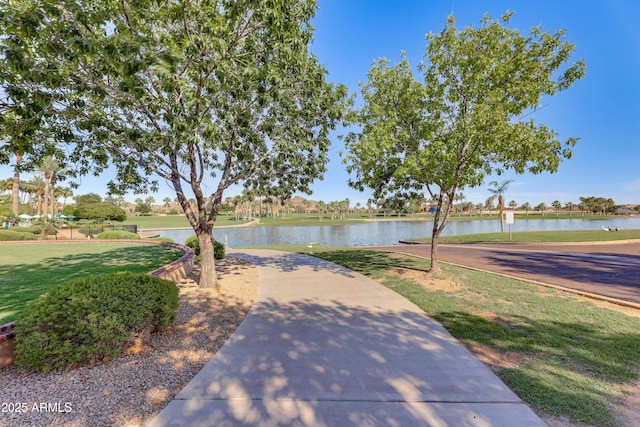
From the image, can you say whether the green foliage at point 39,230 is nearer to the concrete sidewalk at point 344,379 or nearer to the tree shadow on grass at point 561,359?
the concrete sidewalk at point 344,379

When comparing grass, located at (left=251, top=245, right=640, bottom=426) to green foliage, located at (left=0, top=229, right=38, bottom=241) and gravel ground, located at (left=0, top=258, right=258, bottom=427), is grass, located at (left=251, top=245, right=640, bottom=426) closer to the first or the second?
gravel ground, located at (left=0, top=258, right=258, bottom=427)

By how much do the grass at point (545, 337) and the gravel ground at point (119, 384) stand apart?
433 centimetres

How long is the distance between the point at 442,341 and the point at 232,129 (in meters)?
7.12

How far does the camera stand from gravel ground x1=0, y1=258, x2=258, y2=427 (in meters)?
2.86

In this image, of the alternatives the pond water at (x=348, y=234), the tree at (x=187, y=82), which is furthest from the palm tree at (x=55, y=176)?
the pond water at (x=348, y=234)

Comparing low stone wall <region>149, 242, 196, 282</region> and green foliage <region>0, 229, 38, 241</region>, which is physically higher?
green foliage <region>0, 229, 38, 241</region>

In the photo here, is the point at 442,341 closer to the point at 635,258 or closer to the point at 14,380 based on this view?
the point at 14,380

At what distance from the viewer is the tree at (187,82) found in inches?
138

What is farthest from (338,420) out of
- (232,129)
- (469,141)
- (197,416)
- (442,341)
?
(469,141)

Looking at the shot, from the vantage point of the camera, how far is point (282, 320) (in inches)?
219

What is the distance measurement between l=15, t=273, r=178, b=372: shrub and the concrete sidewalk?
1460 millimetres

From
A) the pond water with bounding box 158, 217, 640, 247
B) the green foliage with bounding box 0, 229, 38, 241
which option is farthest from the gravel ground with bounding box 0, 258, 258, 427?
the green foliage with bounding box 0, 229, 38, 241

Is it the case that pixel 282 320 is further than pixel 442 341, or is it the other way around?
pixel 282 320

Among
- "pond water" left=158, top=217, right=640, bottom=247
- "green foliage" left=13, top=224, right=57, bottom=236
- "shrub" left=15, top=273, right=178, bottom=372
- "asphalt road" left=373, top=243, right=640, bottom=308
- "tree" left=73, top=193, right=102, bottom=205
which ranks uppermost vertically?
"tree" left=73, top=193, right=102, bottom=205
